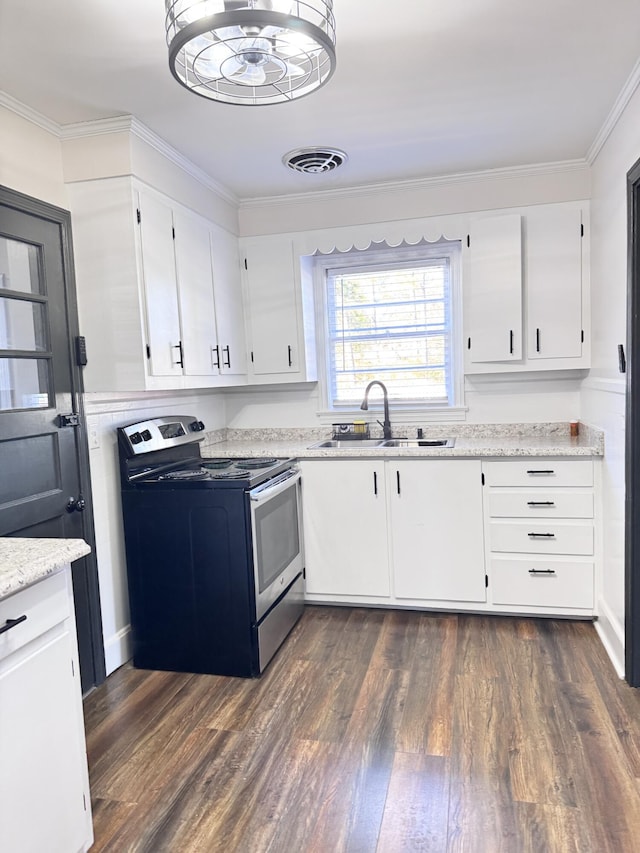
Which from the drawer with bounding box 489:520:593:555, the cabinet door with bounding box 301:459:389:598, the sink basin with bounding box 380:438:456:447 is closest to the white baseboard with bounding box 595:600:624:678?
the drawer with bounding box 489:520:593:555

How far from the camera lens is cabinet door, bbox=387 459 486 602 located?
304cm

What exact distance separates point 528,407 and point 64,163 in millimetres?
2732

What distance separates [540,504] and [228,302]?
2040 mm

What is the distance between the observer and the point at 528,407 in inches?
138

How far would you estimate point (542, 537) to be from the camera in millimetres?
2961

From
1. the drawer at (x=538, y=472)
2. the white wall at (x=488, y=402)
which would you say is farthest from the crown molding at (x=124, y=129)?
the drawer at (x=538, y=472)

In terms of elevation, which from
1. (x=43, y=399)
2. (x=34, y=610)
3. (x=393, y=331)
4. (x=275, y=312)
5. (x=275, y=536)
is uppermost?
(x=275, y=312)

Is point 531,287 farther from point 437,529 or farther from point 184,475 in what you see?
point 184,475

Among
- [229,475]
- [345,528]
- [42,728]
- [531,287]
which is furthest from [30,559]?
[531,287]

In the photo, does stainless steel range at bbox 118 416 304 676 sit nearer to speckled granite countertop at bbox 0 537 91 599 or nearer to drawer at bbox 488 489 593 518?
speckled granite countertop at bbox 0 537 91 599

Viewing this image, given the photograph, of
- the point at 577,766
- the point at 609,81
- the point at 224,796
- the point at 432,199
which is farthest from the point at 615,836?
the point at 432,199

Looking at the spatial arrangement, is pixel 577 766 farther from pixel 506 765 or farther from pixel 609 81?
pixel 609 81

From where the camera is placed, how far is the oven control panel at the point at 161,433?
2719 mm

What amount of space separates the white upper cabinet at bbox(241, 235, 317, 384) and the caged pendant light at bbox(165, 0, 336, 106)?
1740 mm
